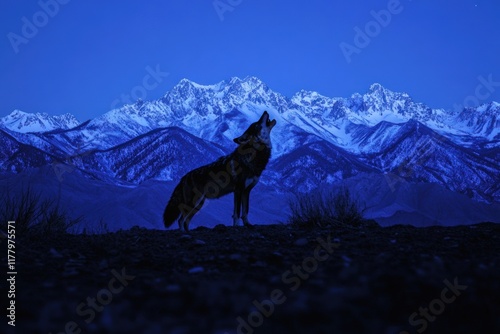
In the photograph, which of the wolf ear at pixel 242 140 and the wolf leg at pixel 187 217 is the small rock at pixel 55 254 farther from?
the wolf ear at pixel 242 140

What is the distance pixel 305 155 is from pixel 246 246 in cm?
6587

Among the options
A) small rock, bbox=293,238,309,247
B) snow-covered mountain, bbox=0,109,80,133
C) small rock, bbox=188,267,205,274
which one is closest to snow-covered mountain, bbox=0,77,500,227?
small rock, bbox=293,238,309,247

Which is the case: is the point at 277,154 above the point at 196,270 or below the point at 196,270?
above

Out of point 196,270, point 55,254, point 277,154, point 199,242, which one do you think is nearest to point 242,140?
point 199,242

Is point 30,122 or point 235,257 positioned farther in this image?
point 30,122

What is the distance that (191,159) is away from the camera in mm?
64250

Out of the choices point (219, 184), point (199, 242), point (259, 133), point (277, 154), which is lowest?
point (199, 242)

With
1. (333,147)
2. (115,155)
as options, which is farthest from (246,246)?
(333,147)

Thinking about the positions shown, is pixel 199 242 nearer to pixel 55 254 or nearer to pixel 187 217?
pixel 55 254

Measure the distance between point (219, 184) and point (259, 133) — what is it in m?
1.09

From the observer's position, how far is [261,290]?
3.10m

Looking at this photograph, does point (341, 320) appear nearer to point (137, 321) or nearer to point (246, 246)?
point (137, 321)

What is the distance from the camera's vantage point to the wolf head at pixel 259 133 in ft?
28.7

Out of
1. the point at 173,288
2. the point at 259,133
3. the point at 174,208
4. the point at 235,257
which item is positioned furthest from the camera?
the point at 259,133
